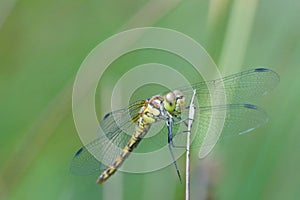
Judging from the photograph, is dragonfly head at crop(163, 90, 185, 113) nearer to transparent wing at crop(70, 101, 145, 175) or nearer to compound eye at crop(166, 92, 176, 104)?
compound eye at crop(166, 92, 176, 104)

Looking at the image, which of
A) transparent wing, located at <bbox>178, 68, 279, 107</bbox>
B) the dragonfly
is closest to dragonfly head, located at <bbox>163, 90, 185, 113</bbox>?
the dragonfly

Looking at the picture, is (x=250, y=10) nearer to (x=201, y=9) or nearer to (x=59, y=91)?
(x=201, y=9)

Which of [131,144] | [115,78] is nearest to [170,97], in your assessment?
[131,144]

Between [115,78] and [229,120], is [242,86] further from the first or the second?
[115,78]

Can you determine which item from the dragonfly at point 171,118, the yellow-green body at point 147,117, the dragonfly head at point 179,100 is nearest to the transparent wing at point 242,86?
the dragonfly at point 171,118

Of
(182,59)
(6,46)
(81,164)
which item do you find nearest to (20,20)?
(6,46)

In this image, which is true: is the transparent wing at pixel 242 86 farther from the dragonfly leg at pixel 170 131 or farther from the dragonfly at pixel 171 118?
the dragonfly leg at pixel 170 131

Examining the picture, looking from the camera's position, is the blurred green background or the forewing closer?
the forewing
